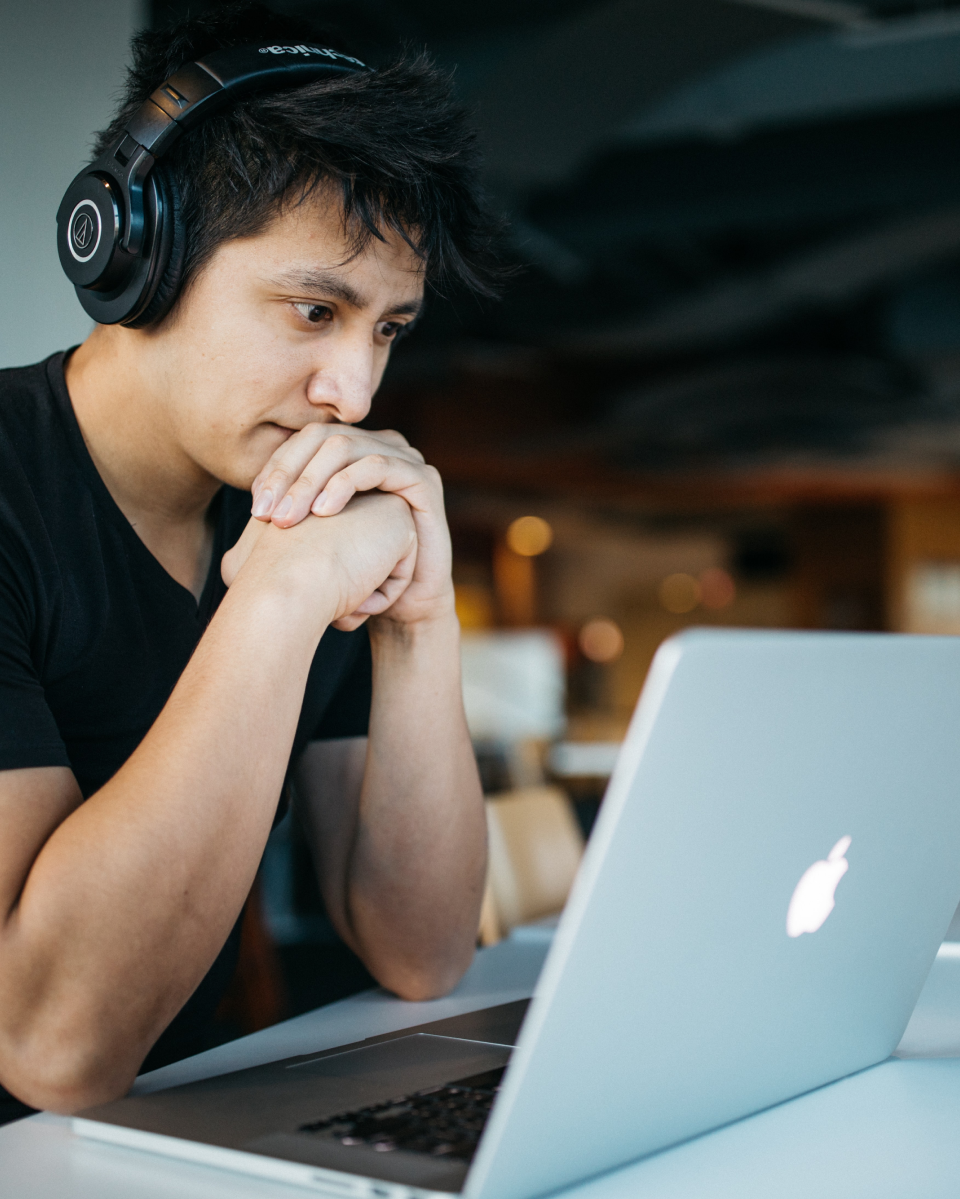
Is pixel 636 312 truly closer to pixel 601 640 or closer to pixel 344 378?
pixel 344 378

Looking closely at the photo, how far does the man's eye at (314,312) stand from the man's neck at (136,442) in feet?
0.48

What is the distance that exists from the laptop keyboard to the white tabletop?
0.17ft

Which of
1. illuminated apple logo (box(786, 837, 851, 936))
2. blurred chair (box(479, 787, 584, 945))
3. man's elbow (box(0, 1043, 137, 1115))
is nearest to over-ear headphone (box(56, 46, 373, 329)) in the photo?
man's elbow (box(0, 1043, 137, 1115))

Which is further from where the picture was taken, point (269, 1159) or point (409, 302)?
point (409, 302)

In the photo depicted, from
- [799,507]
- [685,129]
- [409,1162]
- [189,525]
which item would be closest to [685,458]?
[799,507]

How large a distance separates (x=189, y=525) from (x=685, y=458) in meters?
8.18

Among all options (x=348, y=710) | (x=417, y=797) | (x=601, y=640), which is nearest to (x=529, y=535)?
(x=601, y=640)

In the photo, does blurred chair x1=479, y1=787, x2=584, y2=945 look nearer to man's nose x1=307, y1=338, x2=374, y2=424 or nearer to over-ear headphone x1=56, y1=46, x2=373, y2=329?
man's nose x1=307, y1=338, x2=374, y2=424

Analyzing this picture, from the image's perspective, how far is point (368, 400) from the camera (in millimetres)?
1055

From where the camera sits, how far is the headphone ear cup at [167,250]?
3.23ft

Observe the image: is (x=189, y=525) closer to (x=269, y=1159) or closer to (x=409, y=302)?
(x=409, y=302)

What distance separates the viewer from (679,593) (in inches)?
578

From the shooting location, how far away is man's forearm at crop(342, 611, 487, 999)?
112 centimetres

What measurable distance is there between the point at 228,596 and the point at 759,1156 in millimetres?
522
